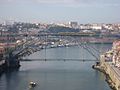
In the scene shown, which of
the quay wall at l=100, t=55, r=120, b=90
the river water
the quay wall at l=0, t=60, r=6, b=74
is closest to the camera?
the quay wall at l=100, t=55, r=120, b=90

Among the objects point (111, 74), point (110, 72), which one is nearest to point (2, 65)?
point (110, 72)

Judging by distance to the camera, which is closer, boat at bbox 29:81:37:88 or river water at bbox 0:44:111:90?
boat at bbox 29:81:37:88

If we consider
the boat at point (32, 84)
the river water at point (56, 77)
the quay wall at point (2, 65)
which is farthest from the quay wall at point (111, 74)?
the quay wall at point (2, 65)

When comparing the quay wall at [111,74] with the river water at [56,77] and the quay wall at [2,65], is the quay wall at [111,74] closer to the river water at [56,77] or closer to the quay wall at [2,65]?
the river water at [56,77]

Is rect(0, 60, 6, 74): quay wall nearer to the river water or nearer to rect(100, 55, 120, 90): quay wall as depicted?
the river water

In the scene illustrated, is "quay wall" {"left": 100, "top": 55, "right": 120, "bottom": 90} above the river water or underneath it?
above

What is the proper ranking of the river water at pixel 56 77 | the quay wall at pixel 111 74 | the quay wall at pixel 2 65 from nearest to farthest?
the quay wall at pixel 111 74 → the river water at pixel 56 77 → the quay wall at pixel 2 65

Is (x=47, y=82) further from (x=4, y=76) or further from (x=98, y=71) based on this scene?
(x=98, y=71)

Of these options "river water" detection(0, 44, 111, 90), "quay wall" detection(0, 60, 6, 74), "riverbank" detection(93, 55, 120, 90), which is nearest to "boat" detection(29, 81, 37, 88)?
"river water" detection(0, 44, 111, 90)

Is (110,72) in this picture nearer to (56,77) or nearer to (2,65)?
(56,77)
